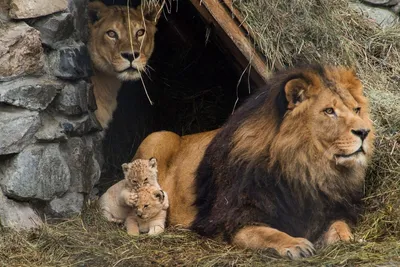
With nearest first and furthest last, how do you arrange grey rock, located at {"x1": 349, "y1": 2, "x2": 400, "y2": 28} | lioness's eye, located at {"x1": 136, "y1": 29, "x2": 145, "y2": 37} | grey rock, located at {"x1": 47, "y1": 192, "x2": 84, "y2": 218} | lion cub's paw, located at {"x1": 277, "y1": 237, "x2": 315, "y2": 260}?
lion cub's paw, located at {"x1": 277, "y1": 237, "x2": 315, "y2": 260} < grey rock, located at {"x1": 47, "y1": 192, "x2": 84, "y2": 218} < lioness's eye, located at {"x1": 136, "y1": 29, "x2": 145, "y2": 37} < grey rock, located at {"x1": 349, "y1": 2, "x2": 400, "y2": 28}

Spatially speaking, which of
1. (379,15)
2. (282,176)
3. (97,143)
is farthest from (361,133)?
(379,15)

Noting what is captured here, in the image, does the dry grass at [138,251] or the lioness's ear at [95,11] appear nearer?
the dry grass at [138,251]

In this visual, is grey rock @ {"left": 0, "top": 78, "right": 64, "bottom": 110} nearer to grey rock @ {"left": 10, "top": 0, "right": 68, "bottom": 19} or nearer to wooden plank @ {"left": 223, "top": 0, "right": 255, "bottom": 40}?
grey rock @ {"left": 10, "top": 0, "right": 68, "bottom": 19}

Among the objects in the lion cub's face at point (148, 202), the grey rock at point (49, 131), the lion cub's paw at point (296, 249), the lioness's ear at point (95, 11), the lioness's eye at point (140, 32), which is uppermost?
the lioness's ear at point (95, 11)

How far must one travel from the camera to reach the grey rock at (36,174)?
6.83 m

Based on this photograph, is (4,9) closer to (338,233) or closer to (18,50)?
(18,50)

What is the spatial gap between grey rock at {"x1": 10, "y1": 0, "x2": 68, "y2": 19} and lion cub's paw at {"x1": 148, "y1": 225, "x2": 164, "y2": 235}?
1921mm

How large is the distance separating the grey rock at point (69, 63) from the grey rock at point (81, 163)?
54 centimetres

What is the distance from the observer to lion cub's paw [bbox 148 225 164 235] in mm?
7211

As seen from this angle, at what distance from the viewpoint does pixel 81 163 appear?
7.48m

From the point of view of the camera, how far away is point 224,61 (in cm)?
977

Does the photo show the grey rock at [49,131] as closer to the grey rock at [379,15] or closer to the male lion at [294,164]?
the male lion at [294,164]

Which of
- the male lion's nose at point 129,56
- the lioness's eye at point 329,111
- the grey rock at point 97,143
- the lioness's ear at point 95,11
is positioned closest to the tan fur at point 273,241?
the lioness's eye at point 329,111

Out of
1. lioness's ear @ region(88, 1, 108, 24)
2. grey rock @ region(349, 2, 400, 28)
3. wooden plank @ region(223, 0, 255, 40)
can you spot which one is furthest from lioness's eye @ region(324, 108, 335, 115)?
grey rock @ region(349, 2, 400, 28)
